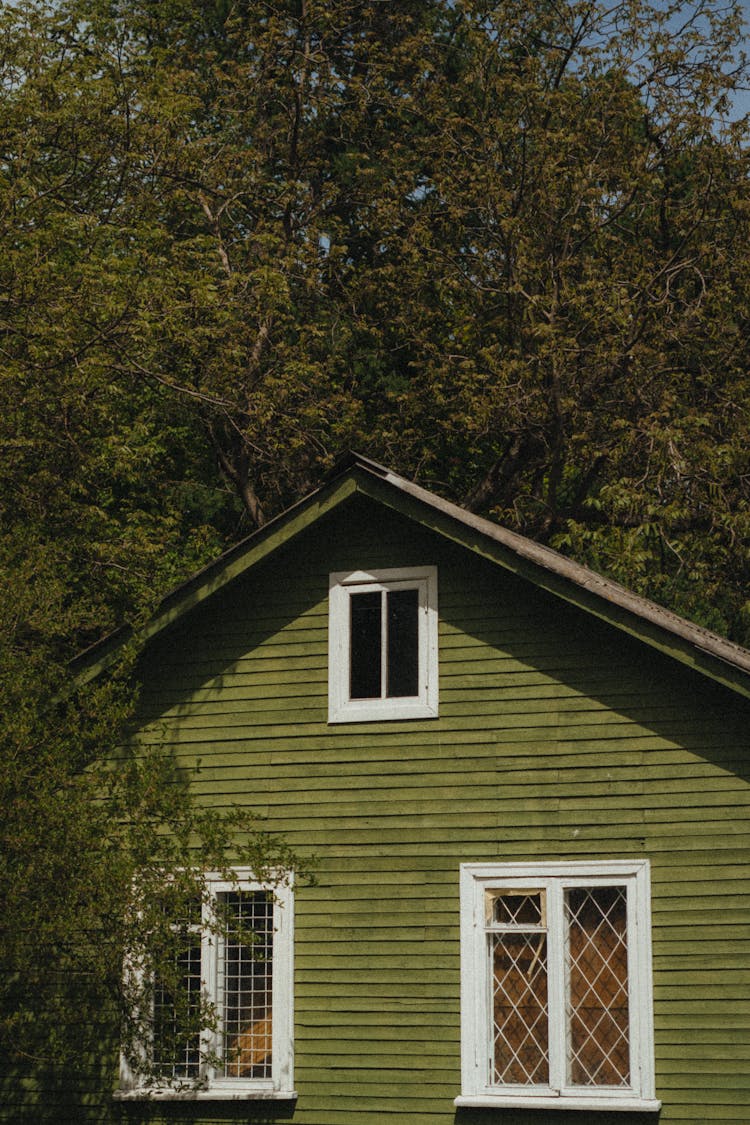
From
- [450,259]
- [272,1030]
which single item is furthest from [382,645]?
[450,259]

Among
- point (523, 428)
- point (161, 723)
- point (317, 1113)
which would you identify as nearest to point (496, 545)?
point (161, 723)

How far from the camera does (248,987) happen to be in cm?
1495

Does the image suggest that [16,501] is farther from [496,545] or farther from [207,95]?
[207,95]

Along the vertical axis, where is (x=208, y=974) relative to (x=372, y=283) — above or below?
below

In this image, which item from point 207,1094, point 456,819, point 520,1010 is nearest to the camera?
point 520,1010

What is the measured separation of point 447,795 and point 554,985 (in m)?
1.91

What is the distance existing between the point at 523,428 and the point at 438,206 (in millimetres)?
4798

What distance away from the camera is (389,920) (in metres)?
14.5

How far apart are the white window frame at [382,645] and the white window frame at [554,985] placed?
5.13ft

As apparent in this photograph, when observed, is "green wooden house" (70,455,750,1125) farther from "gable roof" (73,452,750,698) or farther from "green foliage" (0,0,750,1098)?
"green foliage" (0,0,750,1098)

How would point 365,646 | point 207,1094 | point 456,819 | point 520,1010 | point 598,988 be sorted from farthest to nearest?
point 365,646 < point 207,1094 < point 456,819 < point 520,1010 < point 598,988

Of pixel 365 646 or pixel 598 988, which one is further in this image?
pixel 365 646

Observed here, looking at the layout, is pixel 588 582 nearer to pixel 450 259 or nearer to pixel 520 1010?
pixel 520 1010

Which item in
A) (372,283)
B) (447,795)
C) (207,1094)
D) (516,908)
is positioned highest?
(372,283)
